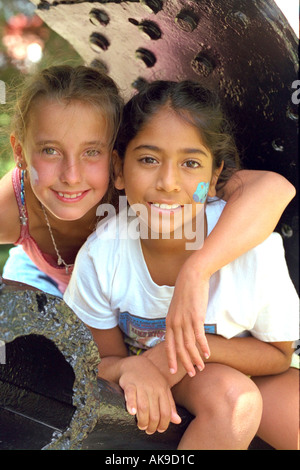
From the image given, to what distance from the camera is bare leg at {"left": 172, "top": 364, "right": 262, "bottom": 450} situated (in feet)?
4.01

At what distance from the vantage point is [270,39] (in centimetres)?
126

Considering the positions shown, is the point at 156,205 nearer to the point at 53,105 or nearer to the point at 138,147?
the point at 138,147

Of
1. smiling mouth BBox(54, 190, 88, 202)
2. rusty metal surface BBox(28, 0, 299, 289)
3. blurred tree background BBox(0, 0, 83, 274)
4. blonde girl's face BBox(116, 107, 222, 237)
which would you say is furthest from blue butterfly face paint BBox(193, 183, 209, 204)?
blurred tree background BBox(0, 0, 83, 274)

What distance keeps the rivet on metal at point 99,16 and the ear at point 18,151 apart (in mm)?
380

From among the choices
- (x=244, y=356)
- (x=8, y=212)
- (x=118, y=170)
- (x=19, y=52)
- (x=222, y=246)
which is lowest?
(x=19, y=52)

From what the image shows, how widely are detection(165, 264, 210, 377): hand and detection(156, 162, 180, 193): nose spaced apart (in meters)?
0.24

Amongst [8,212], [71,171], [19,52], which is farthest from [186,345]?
→ [19,52]

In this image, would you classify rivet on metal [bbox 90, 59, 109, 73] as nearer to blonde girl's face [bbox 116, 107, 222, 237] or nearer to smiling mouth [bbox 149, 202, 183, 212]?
blonde girl's face [bbox 116, 107, 222, 237]

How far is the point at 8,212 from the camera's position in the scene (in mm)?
1875

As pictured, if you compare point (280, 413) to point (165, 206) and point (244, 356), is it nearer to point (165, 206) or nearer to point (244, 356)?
point (244, 356)

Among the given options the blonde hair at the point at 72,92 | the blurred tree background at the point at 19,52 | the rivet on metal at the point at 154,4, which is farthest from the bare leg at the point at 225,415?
the blurred tree background at the point at 19,52

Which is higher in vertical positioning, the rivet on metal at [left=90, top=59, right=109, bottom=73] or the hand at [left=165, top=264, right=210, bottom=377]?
the rivet on metal at [left=90, top=59, right=109, bottom=73]

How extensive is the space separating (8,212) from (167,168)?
652 mm

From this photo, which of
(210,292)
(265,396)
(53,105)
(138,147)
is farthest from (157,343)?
(53,105)
